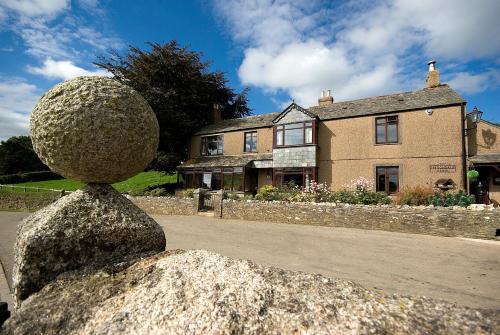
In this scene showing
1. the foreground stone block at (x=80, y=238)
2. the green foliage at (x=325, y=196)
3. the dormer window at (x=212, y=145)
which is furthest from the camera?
the dormer window at (x=212, y=145)

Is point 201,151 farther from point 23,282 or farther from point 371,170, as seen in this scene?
point 23,282

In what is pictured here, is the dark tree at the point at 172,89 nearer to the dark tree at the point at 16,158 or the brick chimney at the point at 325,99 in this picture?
the brick chimney at the point at 325,99

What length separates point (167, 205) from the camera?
17.1 meters

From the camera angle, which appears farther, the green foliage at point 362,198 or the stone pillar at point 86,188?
the green foliage at point 362,198

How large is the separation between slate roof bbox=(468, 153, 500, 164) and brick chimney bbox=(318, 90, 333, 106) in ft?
33.9

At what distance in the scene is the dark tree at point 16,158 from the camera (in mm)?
47031

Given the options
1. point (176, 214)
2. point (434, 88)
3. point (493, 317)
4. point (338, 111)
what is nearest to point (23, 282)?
point (493, 317)

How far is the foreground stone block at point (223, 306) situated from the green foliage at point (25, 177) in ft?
170

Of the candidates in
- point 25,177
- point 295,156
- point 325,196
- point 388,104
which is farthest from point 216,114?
point 25,177

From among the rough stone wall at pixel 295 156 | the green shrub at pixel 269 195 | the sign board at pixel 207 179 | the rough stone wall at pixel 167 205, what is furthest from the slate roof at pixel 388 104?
the rough stone wall at pixel 167 205

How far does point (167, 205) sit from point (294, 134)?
34.2 feet

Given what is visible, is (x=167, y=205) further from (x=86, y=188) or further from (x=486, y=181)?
(x=486, y=181)

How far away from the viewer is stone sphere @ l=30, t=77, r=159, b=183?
313 cm

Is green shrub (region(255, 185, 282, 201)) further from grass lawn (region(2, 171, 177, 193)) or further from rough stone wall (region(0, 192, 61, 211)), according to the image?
rough stone wall (region(0, 192, 61, 211))
